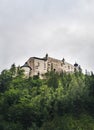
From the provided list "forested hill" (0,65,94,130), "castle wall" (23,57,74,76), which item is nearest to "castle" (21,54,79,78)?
"castle wall" (23,57,74,76)

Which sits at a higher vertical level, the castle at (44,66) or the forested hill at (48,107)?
the castle at (44,66)

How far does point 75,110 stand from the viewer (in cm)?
10775

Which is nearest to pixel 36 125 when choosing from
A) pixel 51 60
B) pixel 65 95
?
pixel 65 95

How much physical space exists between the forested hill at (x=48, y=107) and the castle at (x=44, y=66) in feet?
92.4

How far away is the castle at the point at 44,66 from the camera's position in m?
164

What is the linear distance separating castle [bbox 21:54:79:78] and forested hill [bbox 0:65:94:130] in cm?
2815

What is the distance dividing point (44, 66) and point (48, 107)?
192 ft

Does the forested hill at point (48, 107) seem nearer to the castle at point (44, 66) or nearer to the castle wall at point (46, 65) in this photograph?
the castle at point (44, 66)

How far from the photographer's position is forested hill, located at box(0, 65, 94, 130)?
101m

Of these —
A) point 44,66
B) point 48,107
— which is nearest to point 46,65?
point 44,66

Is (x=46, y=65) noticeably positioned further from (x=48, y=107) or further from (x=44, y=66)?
(x=48, y=107)

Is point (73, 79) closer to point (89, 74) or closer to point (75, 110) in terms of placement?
point (89, 74)

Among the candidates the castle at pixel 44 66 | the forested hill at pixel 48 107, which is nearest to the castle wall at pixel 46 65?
the castle at pixel 44 66

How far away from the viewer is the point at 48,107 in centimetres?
11144
